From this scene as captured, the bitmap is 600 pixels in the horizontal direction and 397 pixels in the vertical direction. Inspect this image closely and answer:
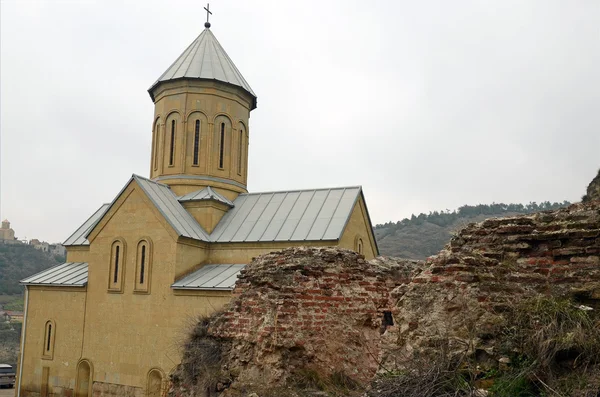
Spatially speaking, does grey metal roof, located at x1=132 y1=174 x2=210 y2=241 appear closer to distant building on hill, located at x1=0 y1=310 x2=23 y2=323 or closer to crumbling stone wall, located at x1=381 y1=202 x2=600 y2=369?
crumbling stone wall, located at x1=381 y1=202 x2=600 y2=369

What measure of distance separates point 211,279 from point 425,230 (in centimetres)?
4707

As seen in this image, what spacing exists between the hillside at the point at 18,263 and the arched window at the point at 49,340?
38128mm

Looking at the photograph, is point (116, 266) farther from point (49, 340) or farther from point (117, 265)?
point (49, 340)

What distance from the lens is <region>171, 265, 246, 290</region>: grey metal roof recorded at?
12.9 meters

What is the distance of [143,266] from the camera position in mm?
14289

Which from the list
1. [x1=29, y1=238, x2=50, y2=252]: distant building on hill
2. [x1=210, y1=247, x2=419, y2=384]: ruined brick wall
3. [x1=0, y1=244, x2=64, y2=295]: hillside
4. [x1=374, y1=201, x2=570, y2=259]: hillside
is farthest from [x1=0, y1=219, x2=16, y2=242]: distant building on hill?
[x1=210, y1=247, x2=419, y2=384]: ruined brick wall

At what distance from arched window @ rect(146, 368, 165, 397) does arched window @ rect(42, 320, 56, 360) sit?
3.63 m

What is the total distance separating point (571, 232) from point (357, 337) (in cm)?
273

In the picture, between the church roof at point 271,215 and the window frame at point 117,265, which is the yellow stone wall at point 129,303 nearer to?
the window frame at point 117,265

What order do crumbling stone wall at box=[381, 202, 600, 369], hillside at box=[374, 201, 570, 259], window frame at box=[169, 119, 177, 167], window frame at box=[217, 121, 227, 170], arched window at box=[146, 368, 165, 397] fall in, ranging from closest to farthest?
crumbling stone wall at box=[381, 202, 600, 369] → arched window at box=[146, 368, 165, 397] → window frame at box=[169, 119, 177, 167] → window frame at box=[217, 121, 227, 170] → hillside at box=[374, 201, 570, 259]

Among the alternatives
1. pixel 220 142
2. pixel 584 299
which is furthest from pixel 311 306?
pixel 220 142

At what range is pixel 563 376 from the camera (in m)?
2.90

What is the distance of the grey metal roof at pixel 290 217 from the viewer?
14.2 meters

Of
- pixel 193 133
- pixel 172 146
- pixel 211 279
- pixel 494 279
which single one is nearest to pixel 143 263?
pixel 211 279
